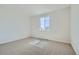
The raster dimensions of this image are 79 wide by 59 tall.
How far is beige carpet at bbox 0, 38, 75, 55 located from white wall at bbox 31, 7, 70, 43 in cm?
9

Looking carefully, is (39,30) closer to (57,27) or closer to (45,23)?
(45,23)

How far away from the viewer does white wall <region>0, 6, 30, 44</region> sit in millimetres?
1342

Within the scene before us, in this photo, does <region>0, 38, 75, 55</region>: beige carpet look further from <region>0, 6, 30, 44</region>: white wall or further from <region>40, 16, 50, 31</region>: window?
<region>40, 16, 50, 31</region>: window

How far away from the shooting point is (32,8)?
4.47ft

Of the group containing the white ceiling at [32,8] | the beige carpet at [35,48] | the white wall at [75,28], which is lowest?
the beige carpet at [35,48]

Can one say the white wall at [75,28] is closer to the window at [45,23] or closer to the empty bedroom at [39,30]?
the empty bedroom at [39,30]

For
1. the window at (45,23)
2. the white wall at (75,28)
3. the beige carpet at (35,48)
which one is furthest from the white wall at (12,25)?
the white wall at (75,28)

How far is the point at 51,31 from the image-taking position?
151 cm

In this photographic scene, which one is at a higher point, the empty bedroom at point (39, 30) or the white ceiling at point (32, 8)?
the white ceiling at point (32, 8)

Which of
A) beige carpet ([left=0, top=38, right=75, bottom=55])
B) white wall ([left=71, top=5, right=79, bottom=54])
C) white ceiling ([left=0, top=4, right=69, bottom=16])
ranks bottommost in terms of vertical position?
beige carpet ([left=0, top=38, right=75, bottom=55])

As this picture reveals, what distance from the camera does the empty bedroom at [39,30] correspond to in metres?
1.36

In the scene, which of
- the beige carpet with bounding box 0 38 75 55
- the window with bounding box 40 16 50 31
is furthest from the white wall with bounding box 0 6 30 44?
the window with bounding box 40 16 50 31

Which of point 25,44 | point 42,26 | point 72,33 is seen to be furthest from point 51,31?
point 25,44
